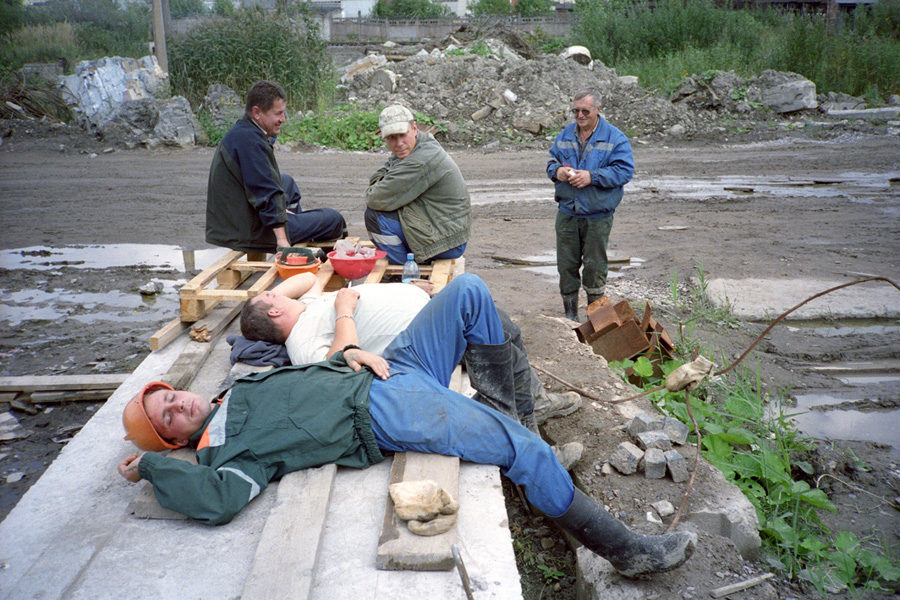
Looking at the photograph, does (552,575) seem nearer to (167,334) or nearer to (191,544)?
(191,544)

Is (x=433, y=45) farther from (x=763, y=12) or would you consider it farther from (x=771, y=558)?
(x=771, y=558)

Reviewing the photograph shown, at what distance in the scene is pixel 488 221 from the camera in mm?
9023

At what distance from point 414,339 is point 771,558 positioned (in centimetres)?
206

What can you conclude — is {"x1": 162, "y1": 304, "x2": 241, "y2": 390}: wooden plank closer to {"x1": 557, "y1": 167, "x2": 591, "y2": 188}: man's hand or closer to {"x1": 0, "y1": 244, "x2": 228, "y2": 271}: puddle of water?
{"x1": 0, "y1": 244, "x2": 228, "y2": 271}: puddle of water

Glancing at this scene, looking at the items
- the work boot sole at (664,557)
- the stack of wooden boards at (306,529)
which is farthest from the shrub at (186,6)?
the work boot sole at (664,557)

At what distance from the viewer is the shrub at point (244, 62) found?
15.3 m

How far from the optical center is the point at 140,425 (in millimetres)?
2928

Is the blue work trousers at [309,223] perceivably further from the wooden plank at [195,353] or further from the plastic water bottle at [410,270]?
the plastic water bottle at [410,270]

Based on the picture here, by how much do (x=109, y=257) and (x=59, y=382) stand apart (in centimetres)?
343

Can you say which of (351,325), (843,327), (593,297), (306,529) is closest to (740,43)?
(843,327)

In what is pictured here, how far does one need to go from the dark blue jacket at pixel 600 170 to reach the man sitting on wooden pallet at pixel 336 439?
2.85 metres

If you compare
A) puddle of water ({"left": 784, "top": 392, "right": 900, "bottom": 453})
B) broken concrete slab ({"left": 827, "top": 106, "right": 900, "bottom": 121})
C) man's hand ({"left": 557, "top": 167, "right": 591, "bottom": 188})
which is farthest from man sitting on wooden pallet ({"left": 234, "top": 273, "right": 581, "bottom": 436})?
broken concrete slab ({"left": 827, "top": 106, "right": 900, "bottom": 121})

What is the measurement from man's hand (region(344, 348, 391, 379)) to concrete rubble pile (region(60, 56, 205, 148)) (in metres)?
11.8

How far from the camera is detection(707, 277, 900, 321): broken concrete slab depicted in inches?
235
